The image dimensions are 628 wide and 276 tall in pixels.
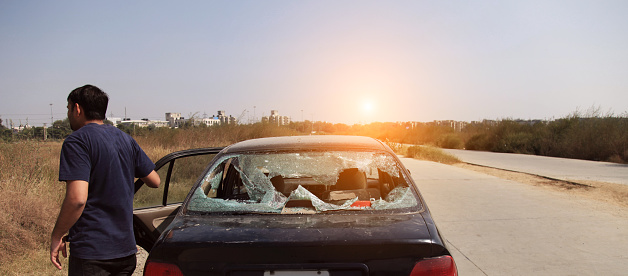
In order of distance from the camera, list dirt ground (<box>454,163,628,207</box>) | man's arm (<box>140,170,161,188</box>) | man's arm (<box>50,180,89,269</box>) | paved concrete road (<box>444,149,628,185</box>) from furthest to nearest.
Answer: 1. paved concrete road (<box>444,149,628,185</box>)
2. dirt ground (<box>454,163,628,207</box>)
3. man's arm (<box>140,170,161,188</box>)
4. man's arm (<box>50,180,89,269</box>)

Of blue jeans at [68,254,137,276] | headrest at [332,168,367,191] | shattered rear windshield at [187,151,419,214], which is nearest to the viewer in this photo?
blue jeans at [68,254,137,276]

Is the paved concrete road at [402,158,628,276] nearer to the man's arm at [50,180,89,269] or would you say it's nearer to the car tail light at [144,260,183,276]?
the car tail light at [144,260,183,276]

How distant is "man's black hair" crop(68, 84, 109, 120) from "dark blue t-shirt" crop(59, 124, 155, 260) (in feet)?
0.29

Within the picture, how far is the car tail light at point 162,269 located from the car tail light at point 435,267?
1.08 metres

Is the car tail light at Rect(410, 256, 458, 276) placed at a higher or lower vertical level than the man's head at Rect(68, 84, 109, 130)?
lower

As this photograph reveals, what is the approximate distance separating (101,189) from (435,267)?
1.88 meters

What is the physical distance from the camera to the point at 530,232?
6.18 metres

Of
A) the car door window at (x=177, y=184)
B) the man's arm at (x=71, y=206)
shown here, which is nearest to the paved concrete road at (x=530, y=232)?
the man's arm at (x=71, y=206)

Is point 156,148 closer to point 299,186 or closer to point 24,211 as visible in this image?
point 24,211

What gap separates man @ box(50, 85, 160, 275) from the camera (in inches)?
91.1

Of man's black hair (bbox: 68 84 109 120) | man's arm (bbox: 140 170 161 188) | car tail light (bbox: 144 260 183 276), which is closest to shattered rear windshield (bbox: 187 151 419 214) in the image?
man's arm (bbox: 140 170 161 188)

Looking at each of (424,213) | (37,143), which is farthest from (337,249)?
(37,143)

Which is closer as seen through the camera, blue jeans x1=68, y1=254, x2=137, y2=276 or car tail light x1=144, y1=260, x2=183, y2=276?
car tail light x1=144, y1=260, x2=183, y2=276

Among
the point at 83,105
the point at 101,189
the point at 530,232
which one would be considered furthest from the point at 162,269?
the point at 530,232
